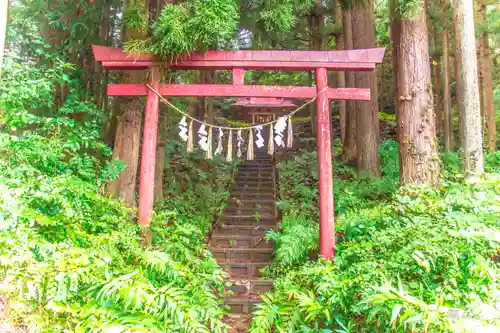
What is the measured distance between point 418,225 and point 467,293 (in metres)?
0.99

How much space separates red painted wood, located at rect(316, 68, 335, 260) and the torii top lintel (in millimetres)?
229

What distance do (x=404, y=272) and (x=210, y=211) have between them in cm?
571

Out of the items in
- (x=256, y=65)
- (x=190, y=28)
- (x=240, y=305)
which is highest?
(x=190, y=28)

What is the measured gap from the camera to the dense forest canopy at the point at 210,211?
2.86m

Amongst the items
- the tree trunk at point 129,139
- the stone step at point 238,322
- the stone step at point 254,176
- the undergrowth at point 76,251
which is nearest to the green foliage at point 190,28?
the tree trunk at point 129,139

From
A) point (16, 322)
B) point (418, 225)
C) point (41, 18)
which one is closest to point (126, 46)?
point (41, 18)

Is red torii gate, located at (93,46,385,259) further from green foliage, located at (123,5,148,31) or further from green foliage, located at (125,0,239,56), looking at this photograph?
green foliage, located at (123,5,148,31)

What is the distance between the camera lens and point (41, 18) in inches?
241

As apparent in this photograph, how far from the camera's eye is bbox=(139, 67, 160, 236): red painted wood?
5293mm

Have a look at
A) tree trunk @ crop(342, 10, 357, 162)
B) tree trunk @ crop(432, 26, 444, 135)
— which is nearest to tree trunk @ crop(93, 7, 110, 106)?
tree trunk @ crop(342, 10, 357, 162)

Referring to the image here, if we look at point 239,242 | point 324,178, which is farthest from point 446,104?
point 239,242

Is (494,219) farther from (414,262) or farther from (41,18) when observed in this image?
(41,18)

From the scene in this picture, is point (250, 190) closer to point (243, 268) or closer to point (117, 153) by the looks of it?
point (243, 268)

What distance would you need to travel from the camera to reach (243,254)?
7129 mm
